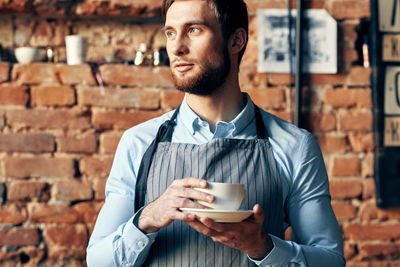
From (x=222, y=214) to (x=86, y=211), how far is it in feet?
3.30

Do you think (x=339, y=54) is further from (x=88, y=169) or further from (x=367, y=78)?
(x=88, y=169)

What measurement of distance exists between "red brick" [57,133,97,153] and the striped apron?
0.65 metres

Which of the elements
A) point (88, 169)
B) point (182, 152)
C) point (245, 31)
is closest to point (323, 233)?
point (182, 152)

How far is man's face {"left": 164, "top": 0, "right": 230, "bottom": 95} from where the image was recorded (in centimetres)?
112

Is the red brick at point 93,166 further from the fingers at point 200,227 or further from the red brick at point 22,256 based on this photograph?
the fingers at point 200,227

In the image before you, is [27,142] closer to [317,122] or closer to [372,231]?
[317,122]

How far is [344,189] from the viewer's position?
1.81 meters

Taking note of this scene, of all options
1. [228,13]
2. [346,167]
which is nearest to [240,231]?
[228,13]

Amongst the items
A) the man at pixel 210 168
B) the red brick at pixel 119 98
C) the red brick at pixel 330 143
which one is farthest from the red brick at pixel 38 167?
the red brick at pixel 330 143

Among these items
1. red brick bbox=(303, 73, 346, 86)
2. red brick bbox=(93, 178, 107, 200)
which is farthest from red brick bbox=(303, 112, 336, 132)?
red brick bbox=(93, 178, 107, 200)

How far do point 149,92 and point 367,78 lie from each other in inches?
30.6

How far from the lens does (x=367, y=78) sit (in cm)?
185

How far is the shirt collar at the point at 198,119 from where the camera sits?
1163 mm

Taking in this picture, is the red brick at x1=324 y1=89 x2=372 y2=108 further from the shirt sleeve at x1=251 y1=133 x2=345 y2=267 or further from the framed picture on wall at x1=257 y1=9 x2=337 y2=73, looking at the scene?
the shirt sleeve at x1=251 y1=133 x2=345 y2=267
